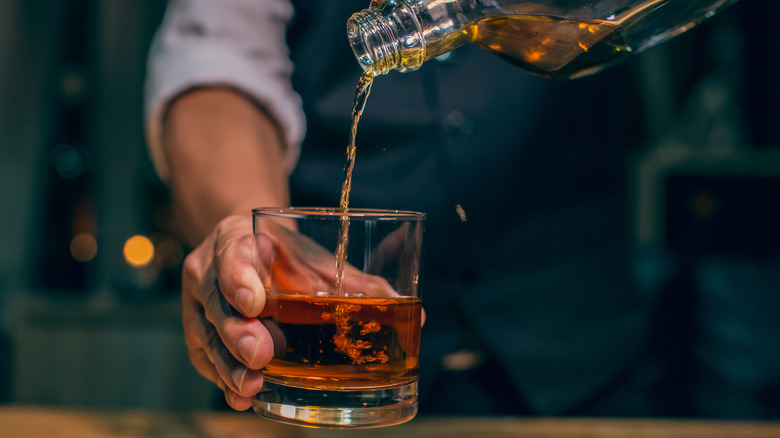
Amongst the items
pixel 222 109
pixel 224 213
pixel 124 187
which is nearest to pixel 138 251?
pixel 124 187

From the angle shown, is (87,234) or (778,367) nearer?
(778,367)

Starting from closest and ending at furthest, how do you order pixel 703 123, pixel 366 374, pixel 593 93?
pixel 366 374 < pixel 593 93 < pixel 703 123

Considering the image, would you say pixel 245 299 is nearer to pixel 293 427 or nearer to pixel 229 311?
pixel 229 311

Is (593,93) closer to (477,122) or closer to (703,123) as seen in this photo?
(477,122)

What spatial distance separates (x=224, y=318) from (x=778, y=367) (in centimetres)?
159

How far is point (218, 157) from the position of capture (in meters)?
1.00

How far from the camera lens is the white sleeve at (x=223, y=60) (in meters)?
1.07

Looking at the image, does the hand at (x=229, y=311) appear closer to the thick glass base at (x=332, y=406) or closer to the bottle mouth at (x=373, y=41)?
the thick glass base at (x=332, y=406)

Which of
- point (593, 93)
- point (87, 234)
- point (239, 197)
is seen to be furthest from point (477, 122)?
point (87, 234)

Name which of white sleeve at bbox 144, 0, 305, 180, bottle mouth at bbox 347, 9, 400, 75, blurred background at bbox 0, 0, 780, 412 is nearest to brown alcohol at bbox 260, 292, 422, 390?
bottle mouth at bbox 347, 9, 400, 75

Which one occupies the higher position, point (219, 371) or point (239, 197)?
point (239, 197)

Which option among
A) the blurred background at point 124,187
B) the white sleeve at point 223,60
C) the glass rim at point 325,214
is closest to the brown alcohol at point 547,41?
the glass rim at point 325,214

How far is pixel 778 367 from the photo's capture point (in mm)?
1705

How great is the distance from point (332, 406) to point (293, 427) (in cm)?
45
